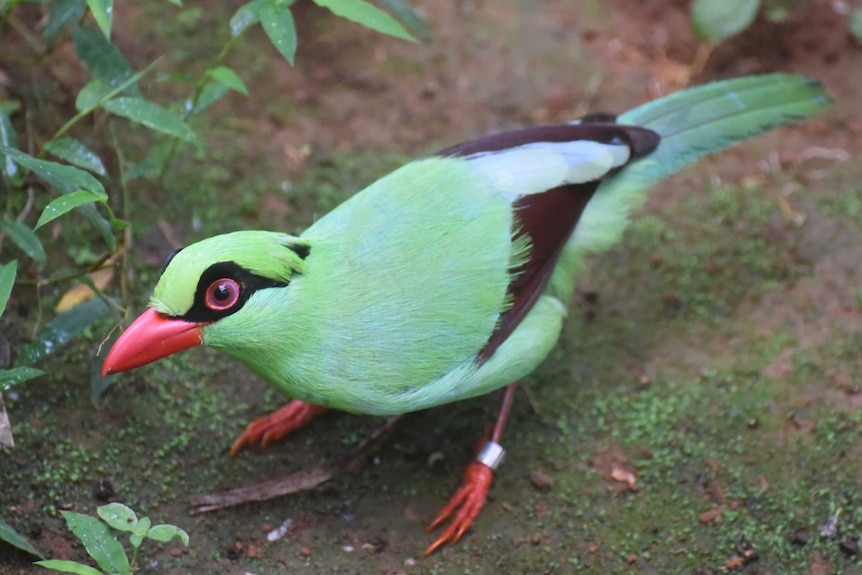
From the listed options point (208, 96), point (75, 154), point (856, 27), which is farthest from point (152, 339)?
point (856, 27)

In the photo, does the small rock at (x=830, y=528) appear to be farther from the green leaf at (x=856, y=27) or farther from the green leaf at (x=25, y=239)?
the green leaf at (x=25, y=239)

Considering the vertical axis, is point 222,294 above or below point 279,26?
below

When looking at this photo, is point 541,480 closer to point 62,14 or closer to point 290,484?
point 290,484

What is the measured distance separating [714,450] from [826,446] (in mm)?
450

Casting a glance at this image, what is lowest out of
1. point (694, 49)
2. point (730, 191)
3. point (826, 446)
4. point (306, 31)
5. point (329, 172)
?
point (826, 446)

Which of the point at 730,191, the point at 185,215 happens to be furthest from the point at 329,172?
the point at 730,191

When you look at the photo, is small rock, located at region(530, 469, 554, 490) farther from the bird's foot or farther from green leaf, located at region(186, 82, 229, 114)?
green leaf, located at region(186, 82, 229, 114)

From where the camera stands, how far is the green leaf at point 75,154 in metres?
3.78

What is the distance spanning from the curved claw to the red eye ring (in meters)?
1.28

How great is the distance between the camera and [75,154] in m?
3.79

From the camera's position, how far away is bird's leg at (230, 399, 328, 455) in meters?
4.06

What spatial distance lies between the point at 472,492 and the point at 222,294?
1.39 metres

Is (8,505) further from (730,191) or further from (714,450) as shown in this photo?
(730,191)

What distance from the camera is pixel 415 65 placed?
5.66 m
